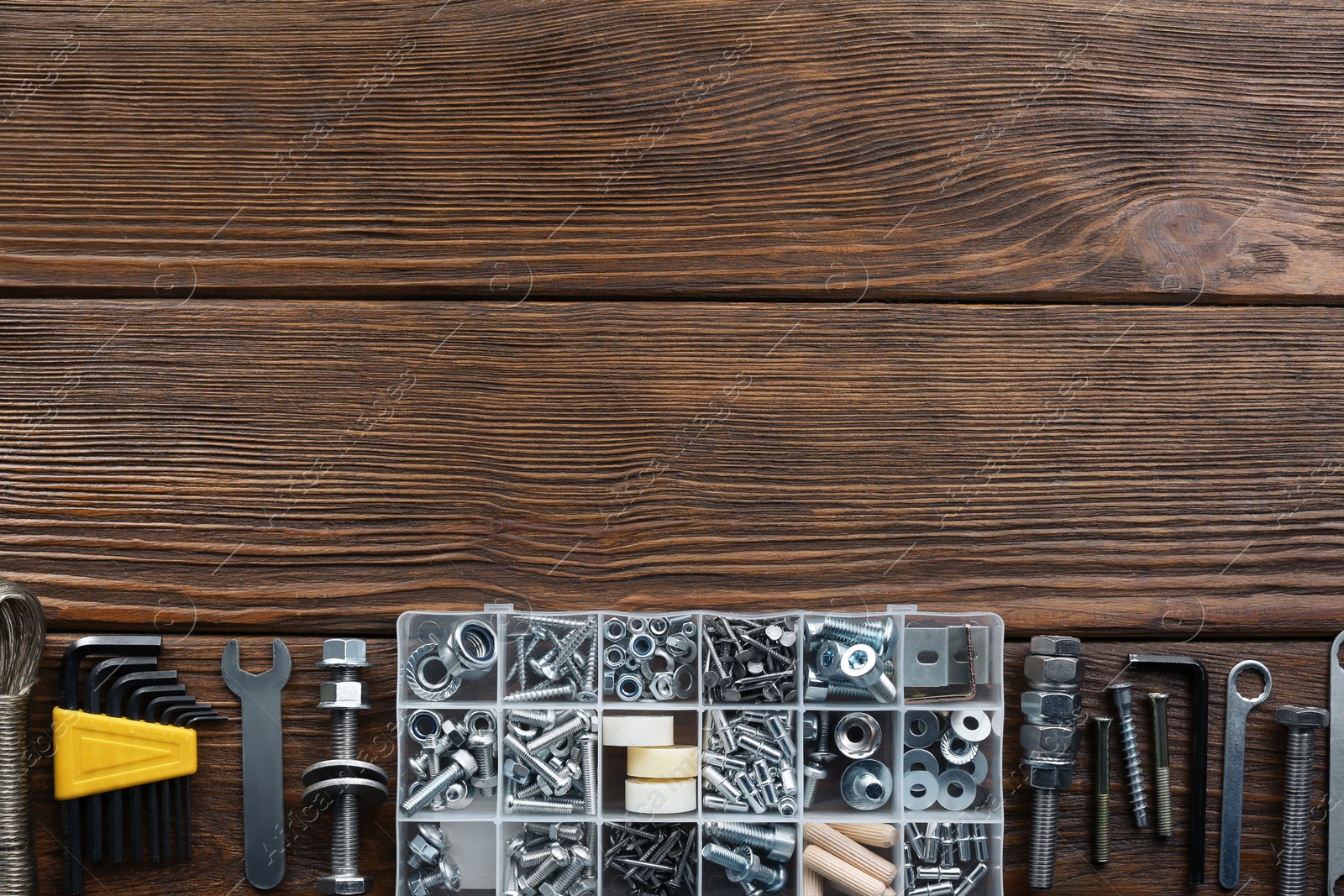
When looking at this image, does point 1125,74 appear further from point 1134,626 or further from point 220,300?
point 220,300

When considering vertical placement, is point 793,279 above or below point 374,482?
above

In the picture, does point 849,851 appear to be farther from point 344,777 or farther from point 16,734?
point 16,734

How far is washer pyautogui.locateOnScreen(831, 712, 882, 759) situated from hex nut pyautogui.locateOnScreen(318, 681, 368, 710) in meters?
0.72

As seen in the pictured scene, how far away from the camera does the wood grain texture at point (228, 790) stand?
1.42 meters

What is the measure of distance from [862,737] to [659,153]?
1.00m

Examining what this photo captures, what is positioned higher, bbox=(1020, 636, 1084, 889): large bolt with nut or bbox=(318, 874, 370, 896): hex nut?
bbox=(1020, 636, 1084, 889): large bolt with nut

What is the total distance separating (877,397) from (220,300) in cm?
109

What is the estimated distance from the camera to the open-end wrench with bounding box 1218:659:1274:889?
4.70ft

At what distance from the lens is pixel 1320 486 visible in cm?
151

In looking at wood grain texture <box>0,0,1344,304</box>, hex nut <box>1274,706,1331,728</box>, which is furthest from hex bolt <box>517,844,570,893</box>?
hex nut <box>1274,706,1331,728</box>

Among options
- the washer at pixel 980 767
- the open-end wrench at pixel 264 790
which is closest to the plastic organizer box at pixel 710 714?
the washer at pixel 980 767

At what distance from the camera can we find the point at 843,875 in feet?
4.34

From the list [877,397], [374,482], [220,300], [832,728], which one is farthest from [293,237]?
[832,728]

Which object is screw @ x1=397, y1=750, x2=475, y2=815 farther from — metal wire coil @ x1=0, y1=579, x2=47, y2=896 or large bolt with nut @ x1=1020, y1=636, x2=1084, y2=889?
large bolt with nut @ x1=1020, y1=636, x2=1084, y2=889
